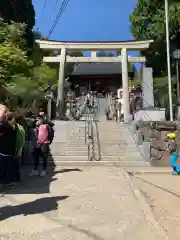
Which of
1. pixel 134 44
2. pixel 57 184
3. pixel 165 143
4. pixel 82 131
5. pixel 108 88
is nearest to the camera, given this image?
pixel 57 184

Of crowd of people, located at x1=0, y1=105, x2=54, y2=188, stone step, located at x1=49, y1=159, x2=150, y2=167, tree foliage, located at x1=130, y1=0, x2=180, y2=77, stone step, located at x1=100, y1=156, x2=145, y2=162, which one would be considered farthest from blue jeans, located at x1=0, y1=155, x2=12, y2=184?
tree foliage, located at x1=130, y1=0, x2=180, y2=77

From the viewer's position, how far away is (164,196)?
278 inches

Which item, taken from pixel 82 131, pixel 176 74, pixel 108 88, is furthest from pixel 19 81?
pixel 108 88

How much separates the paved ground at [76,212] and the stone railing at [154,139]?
3.64 metres

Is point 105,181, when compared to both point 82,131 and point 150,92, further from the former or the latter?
point 150,92

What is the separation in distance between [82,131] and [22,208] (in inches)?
385

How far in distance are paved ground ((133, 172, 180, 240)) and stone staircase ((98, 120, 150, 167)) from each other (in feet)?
6.68

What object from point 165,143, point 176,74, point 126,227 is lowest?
point 126,227

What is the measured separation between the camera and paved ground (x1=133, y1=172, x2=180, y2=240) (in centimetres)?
522

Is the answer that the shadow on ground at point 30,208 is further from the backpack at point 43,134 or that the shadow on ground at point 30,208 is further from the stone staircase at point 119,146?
the stone staircase at point 119,146

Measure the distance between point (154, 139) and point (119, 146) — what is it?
55.9 inches

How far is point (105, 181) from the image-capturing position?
8609mm

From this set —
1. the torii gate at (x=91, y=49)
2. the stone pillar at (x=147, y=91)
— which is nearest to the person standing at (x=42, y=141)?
the stone pillar at (x=147, y=91)

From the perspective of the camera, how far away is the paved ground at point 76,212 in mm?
4785
